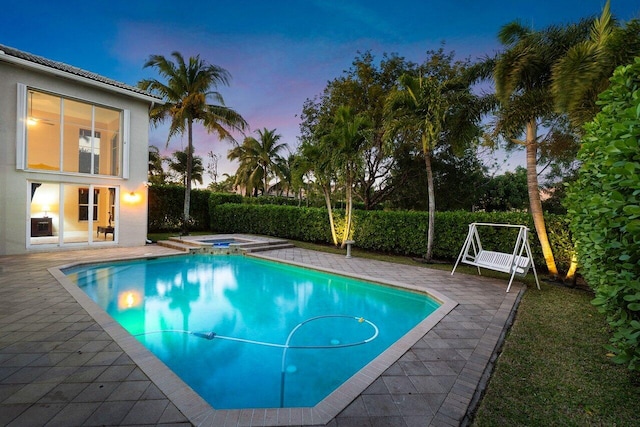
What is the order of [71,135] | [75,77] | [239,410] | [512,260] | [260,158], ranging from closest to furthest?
1. [239,410]
2. [512,260]
3. [75,77]
4. [71,135]
5. [260,158]

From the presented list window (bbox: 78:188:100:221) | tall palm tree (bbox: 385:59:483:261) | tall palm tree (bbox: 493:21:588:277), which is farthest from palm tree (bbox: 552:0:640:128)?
window (bbox: 78:188:100:221)

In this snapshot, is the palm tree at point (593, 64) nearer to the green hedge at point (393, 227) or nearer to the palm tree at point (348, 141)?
the green hedge at point (393, 227)

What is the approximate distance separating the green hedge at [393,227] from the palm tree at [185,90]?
210 inches

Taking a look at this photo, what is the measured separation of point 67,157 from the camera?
11250 millimetres

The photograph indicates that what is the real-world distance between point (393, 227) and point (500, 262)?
447 centimetres

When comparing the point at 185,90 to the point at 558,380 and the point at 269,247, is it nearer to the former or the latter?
the point at 269,247

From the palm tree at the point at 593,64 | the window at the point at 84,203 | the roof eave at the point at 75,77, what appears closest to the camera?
the palm tree at the point at 593,64

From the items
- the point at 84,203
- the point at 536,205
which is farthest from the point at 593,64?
the point at 84,203

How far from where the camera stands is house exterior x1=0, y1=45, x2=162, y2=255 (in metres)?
9.35

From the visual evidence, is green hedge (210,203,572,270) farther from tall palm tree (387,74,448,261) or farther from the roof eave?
the roof eave

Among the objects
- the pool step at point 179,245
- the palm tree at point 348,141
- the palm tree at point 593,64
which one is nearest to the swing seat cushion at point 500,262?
the palm tree at point 593,64

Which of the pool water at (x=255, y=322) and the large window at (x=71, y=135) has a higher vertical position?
the large window at (x=71, y=135)

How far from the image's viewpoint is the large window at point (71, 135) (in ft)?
34.0

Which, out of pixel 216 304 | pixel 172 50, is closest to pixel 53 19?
pixel 172 50
